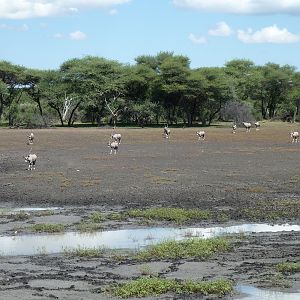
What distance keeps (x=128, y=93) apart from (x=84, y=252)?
290 feet

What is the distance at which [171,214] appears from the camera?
65.6 feet

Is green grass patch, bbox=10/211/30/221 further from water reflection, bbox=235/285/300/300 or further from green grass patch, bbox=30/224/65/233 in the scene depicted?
water reflection, bbox=235/285/300/300

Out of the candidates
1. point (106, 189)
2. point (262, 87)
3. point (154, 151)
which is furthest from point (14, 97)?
point (106, 189)

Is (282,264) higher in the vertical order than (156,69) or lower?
lower

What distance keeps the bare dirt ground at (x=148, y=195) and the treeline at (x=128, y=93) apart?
4647 centimetres

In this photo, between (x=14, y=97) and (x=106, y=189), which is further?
(x=14, y=97)

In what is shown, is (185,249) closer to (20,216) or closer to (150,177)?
(20,216)

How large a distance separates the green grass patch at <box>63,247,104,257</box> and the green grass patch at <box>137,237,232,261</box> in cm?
92

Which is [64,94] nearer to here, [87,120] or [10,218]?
[87,120]

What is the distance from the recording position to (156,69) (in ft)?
351

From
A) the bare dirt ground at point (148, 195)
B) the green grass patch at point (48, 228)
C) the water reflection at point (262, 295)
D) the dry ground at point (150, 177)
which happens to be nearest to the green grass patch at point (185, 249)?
the bare dirt ground at point (148, 195)

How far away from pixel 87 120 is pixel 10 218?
95.8 metres

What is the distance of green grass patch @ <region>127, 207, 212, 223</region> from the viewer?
1970 cm

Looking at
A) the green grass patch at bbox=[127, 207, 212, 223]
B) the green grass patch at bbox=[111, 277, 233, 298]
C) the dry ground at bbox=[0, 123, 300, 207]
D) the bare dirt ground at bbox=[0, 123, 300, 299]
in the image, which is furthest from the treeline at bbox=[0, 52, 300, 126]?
the green grass patch at bbox=[111, 277, 233, 298]
